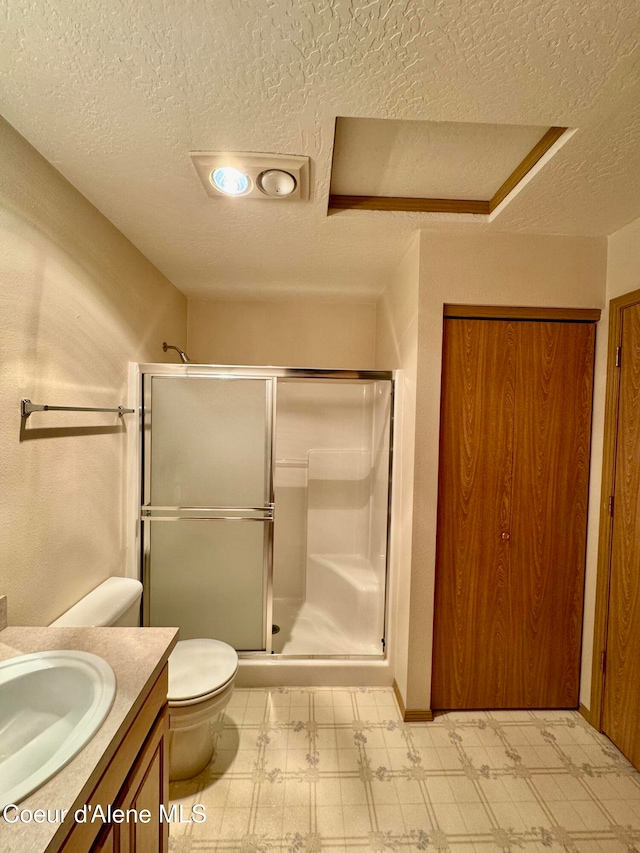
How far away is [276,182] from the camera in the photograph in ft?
4.53

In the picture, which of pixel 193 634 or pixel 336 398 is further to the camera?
pixel 336 398

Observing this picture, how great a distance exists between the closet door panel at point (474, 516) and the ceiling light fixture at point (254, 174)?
91cm

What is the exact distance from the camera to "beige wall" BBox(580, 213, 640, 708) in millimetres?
1719

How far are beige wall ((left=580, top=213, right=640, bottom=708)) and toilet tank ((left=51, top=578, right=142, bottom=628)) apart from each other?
2103 mm

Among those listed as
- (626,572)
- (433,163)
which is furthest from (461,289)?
(626,572)

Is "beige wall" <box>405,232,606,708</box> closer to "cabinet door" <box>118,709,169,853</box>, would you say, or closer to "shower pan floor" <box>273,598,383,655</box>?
"shower pan floor" <box>273,598,383,655</box>

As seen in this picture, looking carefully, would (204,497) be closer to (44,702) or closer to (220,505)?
(220,505)

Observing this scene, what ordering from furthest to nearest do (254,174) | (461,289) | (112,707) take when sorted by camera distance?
1. (461,289)
2. (254,174)
3. (112,707)

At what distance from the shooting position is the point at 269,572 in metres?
2.18

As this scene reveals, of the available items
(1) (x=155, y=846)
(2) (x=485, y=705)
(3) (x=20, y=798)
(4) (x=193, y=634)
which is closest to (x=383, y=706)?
(2) (x=485, y=705)

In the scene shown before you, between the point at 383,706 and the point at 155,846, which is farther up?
the point at 155,846

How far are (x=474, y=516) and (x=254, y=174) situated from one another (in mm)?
1693

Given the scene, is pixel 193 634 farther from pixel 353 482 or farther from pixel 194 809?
pixel 353 482

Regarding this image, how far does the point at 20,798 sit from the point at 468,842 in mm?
1471
